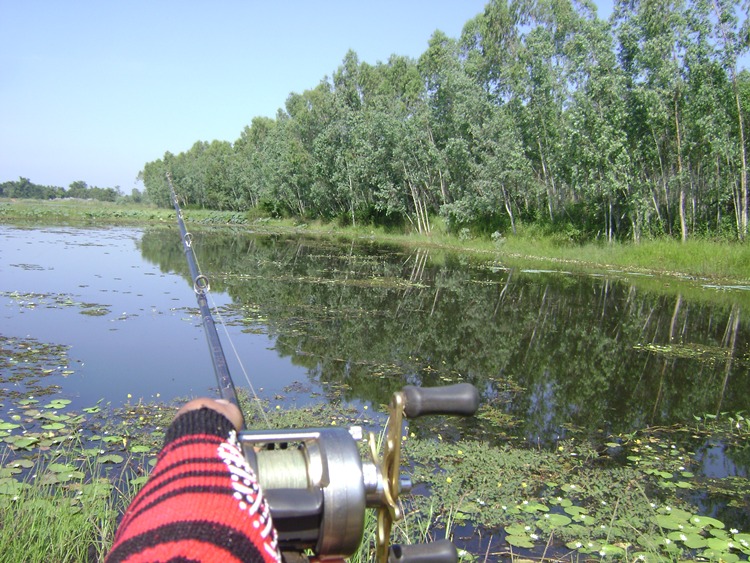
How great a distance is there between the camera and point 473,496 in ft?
15.6

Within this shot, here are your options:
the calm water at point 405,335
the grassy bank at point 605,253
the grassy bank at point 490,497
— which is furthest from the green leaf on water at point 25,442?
the grassy bank at point 605,253

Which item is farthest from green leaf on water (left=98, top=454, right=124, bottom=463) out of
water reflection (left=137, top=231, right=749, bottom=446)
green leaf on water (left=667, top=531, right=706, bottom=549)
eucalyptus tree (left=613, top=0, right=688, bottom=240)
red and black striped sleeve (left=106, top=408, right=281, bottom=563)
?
eucalyptus tree (left=613, top=0, right=688, bottom=240)

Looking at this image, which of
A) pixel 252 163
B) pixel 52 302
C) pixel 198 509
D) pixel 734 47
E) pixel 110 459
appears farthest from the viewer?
pixel 252 163

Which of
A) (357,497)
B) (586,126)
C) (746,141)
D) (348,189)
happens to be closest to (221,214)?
(348,189)

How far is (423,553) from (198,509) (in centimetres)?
53

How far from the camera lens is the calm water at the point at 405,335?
7.53 m

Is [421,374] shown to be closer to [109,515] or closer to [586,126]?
[109,515]

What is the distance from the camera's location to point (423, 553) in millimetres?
1082

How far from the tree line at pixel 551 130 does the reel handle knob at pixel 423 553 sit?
23.7 metres

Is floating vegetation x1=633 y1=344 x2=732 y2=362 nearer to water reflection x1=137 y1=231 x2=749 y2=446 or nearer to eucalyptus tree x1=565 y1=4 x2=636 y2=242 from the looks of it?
water reflection x1=137 y1=231 x2=749 y2=446

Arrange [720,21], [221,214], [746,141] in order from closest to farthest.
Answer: [720,21] < [746,141] < [221,214]

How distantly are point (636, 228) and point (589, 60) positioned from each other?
6.86 meters

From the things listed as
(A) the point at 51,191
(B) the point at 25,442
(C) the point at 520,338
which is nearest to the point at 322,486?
(B) the point at 25,442

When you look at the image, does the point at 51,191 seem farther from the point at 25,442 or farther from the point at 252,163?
the point at 25,442
